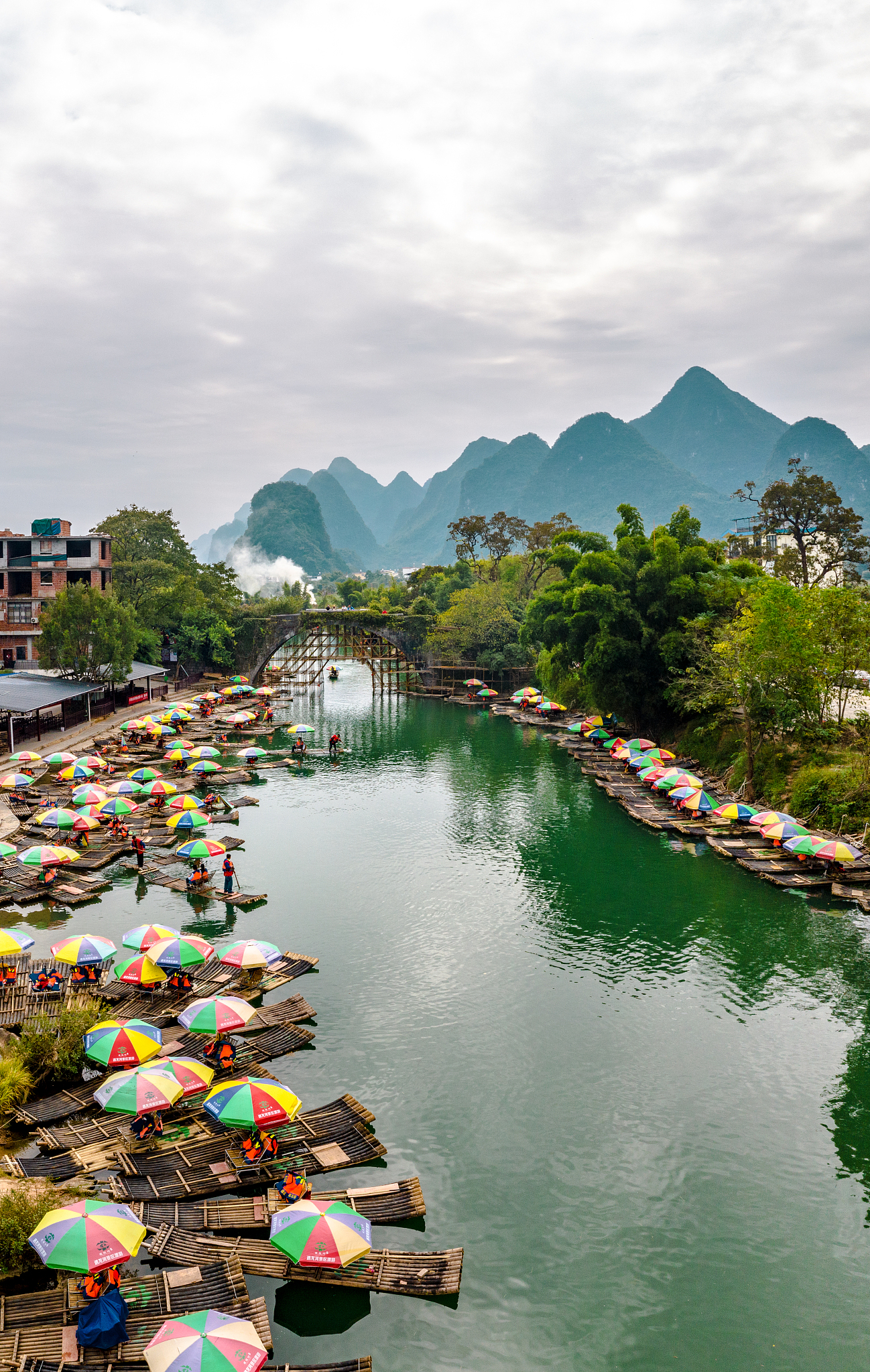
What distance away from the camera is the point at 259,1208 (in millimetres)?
15164

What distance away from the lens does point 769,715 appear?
4322cm

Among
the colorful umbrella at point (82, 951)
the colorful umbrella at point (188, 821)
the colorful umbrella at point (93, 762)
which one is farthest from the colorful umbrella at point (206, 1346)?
the colorful umbrella at point (93, 762)

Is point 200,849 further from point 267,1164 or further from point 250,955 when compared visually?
point 267,1164

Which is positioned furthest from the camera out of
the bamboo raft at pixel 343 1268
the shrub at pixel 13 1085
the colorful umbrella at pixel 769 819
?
the colorful umbrella at pixel 769 819

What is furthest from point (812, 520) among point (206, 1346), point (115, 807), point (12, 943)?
point (206, 1346)

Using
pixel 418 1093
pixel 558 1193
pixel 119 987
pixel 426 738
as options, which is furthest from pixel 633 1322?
pixel 426 738

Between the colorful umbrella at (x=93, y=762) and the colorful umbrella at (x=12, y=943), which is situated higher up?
the colorful umbrella at (x=93, y=762)

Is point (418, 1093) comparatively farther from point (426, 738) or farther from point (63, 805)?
point (426, 738)

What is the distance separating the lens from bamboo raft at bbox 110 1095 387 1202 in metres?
15.6

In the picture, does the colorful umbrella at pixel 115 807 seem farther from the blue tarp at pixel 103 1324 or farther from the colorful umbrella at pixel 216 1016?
the blue tarp at pixel 103 1324

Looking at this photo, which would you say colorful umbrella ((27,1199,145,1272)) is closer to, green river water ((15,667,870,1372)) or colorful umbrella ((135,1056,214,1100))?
green river water ((15,667,870,1372))

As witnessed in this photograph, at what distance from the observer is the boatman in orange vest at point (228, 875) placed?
30938mm

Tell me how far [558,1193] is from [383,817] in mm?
26643

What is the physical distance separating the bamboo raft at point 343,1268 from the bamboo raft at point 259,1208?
0.34 metres
